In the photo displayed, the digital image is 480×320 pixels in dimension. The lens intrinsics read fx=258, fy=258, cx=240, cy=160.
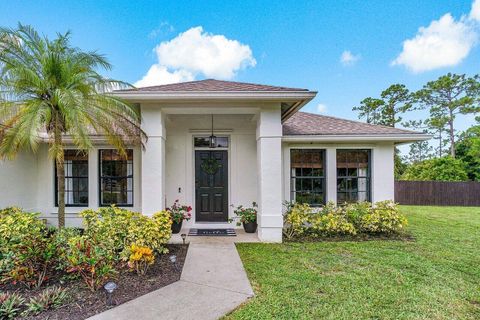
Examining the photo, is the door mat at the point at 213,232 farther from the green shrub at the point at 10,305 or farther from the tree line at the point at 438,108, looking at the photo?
the tree line at the point at 438,108

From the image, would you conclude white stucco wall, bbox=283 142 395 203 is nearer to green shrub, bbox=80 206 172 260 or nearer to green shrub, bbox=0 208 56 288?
green shrub, bbox=80 206 172 260

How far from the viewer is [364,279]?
13.0 ft

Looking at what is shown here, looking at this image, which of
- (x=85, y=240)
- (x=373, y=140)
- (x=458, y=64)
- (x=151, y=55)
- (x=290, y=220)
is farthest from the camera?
(x=458, y=64)

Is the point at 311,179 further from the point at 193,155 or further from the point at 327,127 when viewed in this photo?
the point at 193,155

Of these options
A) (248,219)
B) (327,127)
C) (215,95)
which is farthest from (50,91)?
(327,127)

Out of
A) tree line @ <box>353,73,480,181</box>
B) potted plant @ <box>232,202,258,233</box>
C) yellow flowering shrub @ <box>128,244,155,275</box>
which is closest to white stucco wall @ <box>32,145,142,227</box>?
potted plant @ <box>232,202,258,233</box>

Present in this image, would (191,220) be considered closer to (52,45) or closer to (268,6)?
(52,45)

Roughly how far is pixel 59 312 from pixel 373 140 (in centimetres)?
743

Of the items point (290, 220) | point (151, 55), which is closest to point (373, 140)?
point (290, 220)

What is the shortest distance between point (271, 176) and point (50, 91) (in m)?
4.76

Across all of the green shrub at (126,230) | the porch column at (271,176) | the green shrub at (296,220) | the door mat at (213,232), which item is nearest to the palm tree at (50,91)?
the green shrub at (126,230)

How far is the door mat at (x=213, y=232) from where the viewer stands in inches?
263

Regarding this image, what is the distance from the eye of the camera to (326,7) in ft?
33.9

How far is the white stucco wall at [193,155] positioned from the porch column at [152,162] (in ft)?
4.72
